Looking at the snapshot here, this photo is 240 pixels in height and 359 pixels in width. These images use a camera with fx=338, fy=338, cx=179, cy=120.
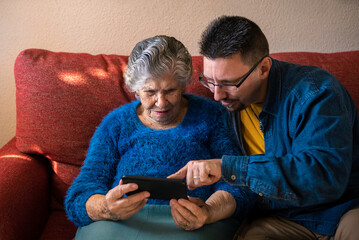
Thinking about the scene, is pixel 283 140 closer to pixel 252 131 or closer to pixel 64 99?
pixel 252 131

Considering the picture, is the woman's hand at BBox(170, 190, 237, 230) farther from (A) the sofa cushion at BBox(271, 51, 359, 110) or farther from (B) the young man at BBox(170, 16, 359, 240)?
(A) the sofa cushion at BBox(271, 51, 359, 110)

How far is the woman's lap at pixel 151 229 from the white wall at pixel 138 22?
1.10 metres

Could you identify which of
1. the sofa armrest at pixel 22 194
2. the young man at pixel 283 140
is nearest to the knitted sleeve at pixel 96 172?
the sofa armrest at pixel 22 194

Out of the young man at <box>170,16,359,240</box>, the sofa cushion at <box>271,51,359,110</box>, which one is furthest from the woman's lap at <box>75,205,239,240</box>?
the sofa cushion at <box>271,51,359,110</box>

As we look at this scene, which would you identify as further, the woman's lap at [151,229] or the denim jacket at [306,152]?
the woman's lap at [151,229]

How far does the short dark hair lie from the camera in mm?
1202

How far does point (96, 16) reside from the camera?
2.01 meters

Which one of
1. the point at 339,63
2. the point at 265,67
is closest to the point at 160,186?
→ the point at 265,67

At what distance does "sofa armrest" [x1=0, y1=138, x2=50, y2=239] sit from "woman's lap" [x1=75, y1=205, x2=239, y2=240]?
29 cm

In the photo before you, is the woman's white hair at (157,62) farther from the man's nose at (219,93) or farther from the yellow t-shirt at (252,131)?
the yellow t-shirt at (252,131)

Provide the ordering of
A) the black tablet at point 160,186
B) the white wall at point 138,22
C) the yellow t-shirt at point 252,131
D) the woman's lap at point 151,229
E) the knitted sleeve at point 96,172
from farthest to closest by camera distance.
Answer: the white wall at point 138,22 → the yellow t-shirt at point 252,131 → the knitted sleeve at point 96,172 → the woman's lap at point 151,229 → the black tablet at point 160,186

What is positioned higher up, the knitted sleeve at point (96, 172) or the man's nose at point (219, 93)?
the man's nose at point (219, 93)

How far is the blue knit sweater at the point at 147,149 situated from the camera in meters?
1.41

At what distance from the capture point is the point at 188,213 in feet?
4.03
